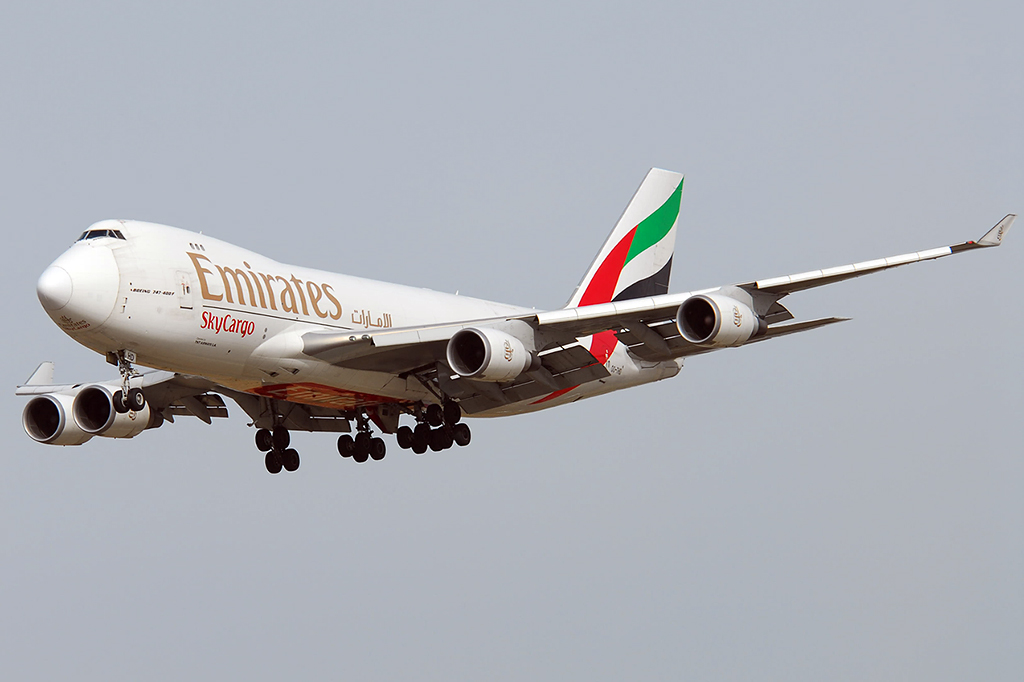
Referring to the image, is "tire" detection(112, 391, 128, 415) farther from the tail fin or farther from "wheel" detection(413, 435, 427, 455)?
the tail fin

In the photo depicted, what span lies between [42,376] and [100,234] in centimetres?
1259

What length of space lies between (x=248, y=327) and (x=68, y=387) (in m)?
10.1

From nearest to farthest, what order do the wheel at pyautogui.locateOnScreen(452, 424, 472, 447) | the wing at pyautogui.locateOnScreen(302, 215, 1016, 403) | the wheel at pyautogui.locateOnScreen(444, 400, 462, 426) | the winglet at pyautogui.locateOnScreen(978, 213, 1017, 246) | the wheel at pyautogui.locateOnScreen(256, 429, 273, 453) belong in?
the winglet at pyautogui.locateOnScreen(978, 213, 1017, 246) < the wing at pyautogui.locateOnScreen(302, 215, 1016, 403) < the wheel at pyautogui.locateOnScreen(444, 400, 462, 426) < the wheel at pyautogui.locateOnScreen(452, 424, 472, 447) < the wheel at pyautogui.locateOnScreen(256, 429, 273, 453)

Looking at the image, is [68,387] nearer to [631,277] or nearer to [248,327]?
[248,327]

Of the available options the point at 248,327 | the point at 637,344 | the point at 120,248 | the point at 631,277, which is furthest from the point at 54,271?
the point at 631,277

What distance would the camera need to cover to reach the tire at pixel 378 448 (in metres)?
36.2

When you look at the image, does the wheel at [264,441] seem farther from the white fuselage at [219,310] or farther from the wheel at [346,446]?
the white fuselage at [219,310]

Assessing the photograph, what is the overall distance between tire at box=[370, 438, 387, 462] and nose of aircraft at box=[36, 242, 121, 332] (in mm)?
11073

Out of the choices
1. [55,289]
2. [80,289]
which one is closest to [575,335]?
[80,289]

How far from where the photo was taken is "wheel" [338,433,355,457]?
36.5 meters

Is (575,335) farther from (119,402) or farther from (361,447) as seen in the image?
(119,402)

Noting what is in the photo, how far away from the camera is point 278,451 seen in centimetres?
3597

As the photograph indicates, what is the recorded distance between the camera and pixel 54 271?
2658 centimetres

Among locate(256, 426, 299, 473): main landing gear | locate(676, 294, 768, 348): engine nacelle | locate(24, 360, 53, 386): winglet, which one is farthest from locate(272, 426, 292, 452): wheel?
locate(676, 294, 768, 348): engine nacelle
